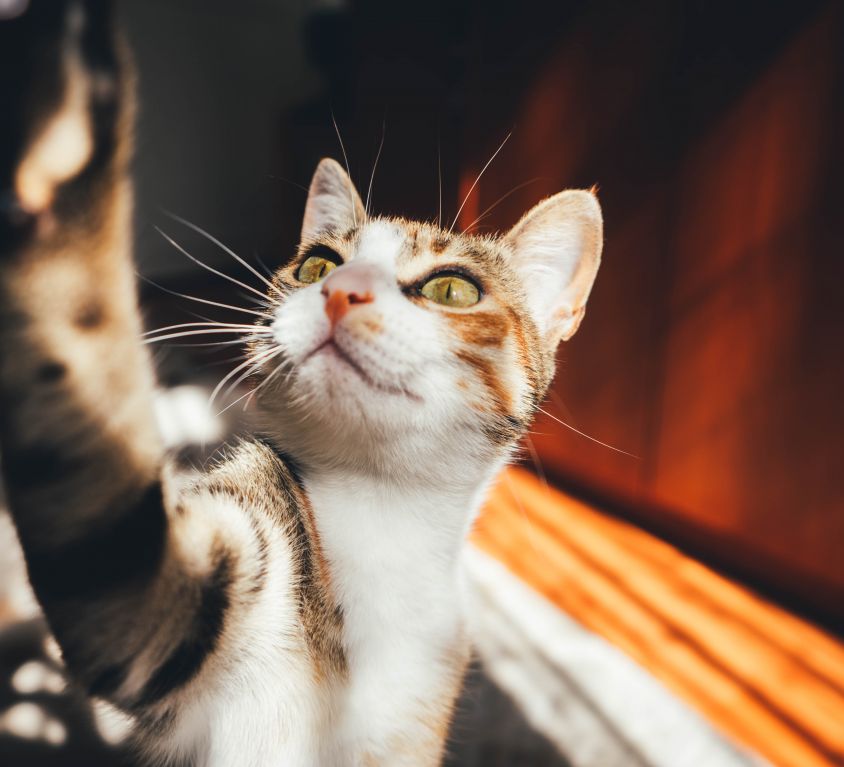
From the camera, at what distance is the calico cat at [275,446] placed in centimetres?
16

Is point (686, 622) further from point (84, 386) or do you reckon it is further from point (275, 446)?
point (84, 386)

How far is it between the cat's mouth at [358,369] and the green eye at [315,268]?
8cm

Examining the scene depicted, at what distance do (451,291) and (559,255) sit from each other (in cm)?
8

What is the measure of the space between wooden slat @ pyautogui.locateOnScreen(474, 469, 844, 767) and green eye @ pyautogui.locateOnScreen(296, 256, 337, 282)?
351mm

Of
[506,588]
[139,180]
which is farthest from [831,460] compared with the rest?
[139,180]

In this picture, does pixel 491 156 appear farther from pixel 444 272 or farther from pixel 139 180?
pixel 139 180

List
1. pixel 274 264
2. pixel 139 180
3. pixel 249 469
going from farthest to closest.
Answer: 1. pixel 274 264
2. pixel 249 469
3. pixel 139 180

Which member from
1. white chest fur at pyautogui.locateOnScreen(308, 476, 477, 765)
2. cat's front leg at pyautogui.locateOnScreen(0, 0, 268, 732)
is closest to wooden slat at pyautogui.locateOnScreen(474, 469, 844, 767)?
white chest fur at pyautogui.locateOnScreen(308, 476, 477, 765)

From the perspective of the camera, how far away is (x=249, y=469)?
0.33m

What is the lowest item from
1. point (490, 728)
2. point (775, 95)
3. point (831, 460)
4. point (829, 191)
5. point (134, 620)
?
point (490, 728)

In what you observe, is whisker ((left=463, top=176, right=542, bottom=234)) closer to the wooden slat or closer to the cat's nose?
the cat's nose

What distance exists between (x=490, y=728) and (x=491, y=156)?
592 mm

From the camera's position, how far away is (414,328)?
0.29 m

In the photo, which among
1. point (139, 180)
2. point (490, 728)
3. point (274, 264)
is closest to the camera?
point (139, 180)
